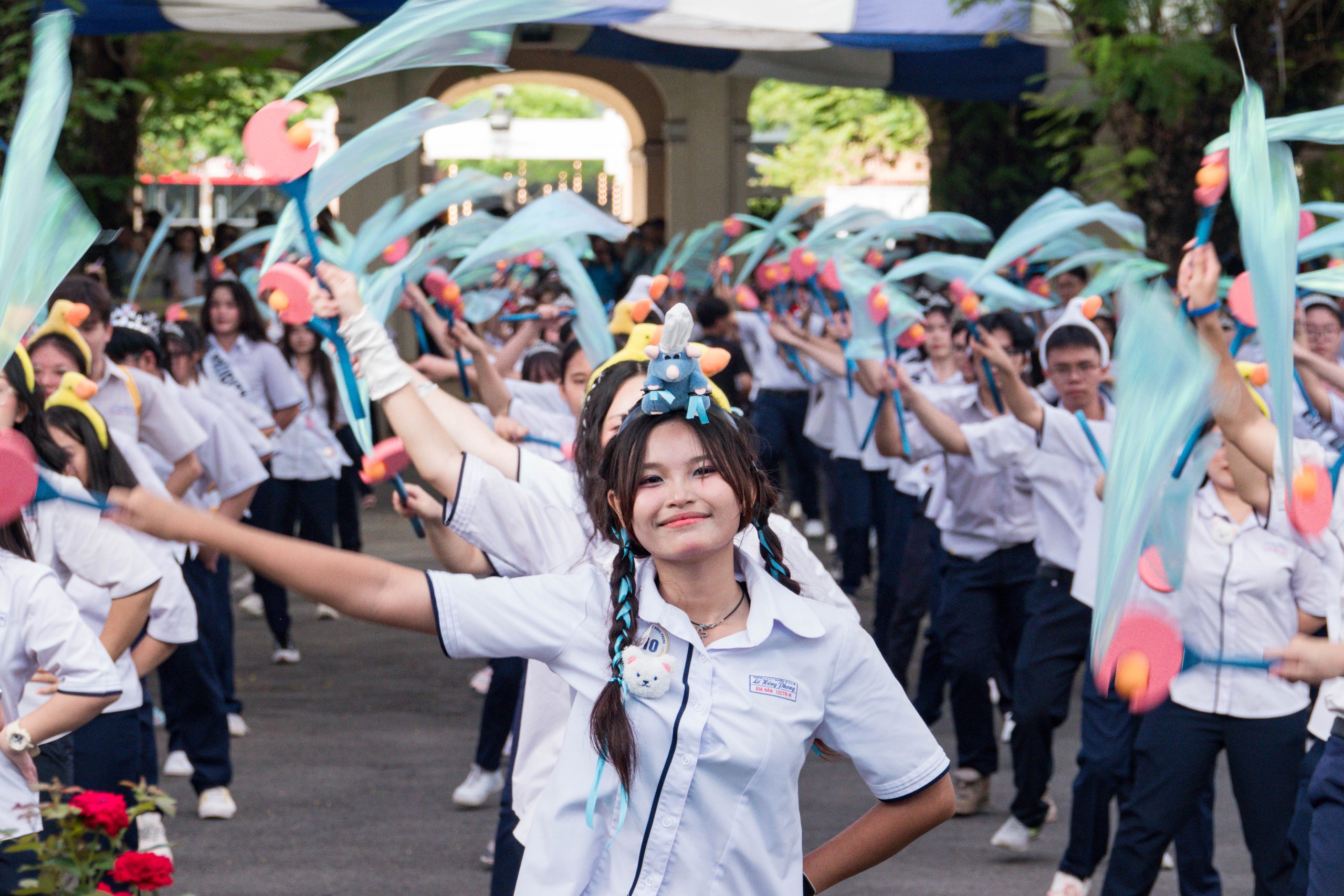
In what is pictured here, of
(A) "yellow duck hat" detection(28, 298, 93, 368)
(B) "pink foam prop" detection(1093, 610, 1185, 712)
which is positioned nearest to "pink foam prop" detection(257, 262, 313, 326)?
(B) "pink foam prop" detection(1093, 610, 1185, 712)

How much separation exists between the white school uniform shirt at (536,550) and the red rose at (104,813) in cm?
79

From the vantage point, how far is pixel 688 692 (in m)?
2.40

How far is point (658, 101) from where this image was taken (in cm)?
2234

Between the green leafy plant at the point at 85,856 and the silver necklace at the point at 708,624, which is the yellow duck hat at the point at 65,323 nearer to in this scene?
the green leafy plant at the point at 85,856

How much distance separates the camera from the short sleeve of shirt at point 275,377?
855 cm

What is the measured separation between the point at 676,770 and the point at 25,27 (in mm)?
5900

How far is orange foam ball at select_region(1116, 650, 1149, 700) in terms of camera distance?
2350 millimetres

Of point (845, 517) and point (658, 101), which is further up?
point (658, 101)

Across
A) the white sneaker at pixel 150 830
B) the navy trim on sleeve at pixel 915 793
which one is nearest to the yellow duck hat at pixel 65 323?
the white sneaker at pixel 150 830

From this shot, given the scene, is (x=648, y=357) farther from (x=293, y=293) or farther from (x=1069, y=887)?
(x=1069, y=887)

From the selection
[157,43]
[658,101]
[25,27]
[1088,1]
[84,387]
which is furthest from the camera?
[658,101]

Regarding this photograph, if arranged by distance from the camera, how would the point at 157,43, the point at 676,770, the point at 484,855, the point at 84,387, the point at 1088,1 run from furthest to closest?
the point at 157,43 < the point at 1088,1 < the point at 484,855 < the point at 84,387 < the point at 676,770

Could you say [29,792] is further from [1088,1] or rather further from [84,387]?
[1088,1]

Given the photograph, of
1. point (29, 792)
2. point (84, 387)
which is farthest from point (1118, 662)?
point (84, 387)
